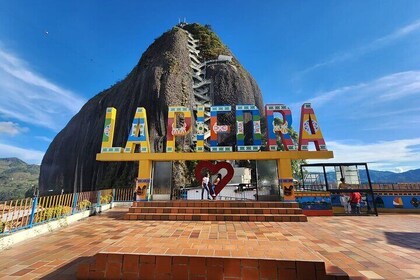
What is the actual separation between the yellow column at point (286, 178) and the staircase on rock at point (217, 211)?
600 mm

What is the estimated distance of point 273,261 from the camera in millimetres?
2871


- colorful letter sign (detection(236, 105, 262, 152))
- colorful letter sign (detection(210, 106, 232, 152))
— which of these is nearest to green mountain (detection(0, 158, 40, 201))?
colorful letter sign (detection(210, 106, 232, 152))

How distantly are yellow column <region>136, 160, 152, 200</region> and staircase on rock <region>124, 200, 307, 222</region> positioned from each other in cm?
78

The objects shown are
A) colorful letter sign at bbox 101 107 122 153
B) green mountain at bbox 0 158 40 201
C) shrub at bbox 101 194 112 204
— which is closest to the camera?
colorful letter sign at bbox 101 107 122 153

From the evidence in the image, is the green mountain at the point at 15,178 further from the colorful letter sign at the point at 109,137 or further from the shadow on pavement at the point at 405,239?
the shadow on pavement at the point at 405,239

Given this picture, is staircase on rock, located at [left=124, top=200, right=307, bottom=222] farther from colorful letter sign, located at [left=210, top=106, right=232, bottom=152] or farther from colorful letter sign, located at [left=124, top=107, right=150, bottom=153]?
colorful letter sign, located at [left=124, top=107, right=150, bottom=153]

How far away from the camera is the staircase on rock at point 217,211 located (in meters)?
8.70

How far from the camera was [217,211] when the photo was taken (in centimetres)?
917

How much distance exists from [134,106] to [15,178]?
129737 millimetres

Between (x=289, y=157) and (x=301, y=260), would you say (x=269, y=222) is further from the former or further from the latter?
(x=301, y=260)

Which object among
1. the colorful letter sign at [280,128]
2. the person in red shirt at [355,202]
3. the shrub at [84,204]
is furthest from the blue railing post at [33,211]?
the person in red shirt at [355,202]

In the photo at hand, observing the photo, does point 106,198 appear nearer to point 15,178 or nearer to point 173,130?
point 173,130

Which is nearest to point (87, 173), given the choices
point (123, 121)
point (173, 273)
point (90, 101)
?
point (123, 121)

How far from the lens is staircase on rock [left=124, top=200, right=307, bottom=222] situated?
8.70 meters
